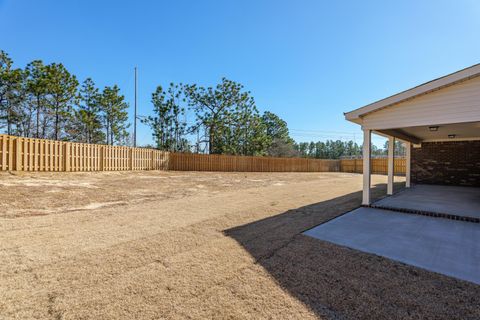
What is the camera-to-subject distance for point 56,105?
52.4ft

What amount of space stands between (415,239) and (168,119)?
20.6 metres

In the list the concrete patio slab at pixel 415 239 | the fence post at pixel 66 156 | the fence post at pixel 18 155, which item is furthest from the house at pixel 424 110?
the fence post at pixel 18 155

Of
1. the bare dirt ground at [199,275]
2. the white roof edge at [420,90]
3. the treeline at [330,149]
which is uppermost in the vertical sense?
the treeline at [330,149]

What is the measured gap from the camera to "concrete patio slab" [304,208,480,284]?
9.27ft

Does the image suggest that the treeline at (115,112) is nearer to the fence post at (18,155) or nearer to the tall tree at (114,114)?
the tall tree at (114,114)

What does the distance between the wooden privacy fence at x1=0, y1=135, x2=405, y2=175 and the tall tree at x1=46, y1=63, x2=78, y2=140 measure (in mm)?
7248

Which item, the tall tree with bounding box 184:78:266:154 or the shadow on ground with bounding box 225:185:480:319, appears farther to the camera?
the tall tree with bounding box 184:78:266:154

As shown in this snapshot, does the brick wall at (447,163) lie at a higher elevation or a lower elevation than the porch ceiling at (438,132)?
lower

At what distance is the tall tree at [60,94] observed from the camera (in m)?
15.2

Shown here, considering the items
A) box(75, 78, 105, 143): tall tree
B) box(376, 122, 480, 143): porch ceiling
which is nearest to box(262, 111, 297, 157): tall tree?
box(75, 78, 105, 143): tall tree

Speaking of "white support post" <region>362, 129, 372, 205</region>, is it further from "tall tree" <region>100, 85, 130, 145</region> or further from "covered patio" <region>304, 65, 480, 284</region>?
"tall tree" <region>100, 85, 130, 145</region>

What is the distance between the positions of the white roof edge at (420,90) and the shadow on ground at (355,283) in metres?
4.29

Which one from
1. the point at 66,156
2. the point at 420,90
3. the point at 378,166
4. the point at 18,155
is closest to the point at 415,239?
the point at 420,90

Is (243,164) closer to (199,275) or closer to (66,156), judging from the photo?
(66,156)
